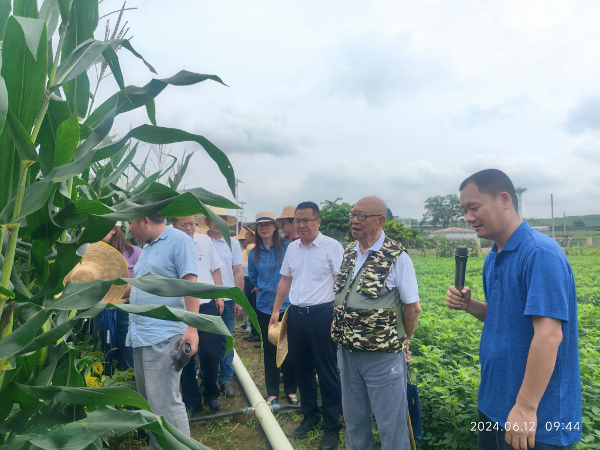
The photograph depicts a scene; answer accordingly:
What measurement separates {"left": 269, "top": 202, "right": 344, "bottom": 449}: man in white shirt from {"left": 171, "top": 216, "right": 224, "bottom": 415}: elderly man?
0.84m

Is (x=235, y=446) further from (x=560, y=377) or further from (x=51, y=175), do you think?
(x=51, y=175)

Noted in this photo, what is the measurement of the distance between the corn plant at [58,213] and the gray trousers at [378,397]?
1679 mm

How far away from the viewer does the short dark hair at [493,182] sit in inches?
76.5

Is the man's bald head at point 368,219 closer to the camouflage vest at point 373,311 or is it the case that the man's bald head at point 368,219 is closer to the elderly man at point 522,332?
the camouflage vest at point 373,311

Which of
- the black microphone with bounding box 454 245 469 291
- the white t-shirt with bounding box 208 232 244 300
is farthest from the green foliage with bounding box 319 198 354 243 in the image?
the black microphone with bounding box 454 245 469 291

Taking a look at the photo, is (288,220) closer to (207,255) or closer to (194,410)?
(207,255)

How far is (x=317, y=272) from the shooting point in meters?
3.64

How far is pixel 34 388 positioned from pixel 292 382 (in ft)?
12.1

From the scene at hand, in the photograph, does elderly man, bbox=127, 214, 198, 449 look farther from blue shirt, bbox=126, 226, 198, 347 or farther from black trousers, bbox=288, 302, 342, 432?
black trousers, bbox=288, 302, 342, 432

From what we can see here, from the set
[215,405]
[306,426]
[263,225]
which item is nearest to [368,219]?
[306,426]

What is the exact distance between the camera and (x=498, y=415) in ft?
6.19

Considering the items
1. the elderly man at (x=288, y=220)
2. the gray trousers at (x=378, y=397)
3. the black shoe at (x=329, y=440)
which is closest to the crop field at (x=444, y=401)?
the black shoe at (x=329, y=440)

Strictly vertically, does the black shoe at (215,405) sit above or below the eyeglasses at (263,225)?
below

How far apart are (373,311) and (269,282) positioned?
7.14 ft
